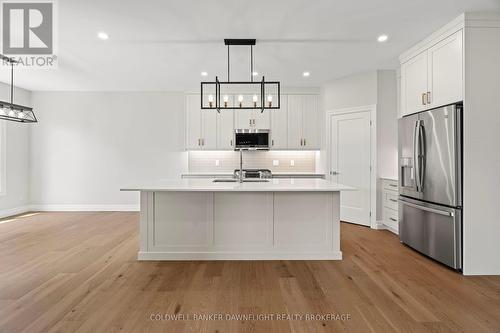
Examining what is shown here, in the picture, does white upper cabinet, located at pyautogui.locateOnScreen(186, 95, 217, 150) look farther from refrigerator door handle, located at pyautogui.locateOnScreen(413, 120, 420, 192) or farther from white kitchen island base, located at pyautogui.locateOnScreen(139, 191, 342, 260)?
refrigerator door handle, located at pyautogui.locateOnScreen(413, 120, 420, 192)

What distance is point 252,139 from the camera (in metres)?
6.00

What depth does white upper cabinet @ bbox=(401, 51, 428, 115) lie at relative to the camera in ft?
11.7

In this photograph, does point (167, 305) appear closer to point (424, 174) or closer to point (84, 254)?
point (84, 254)

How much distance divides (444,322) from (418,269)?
1090 millimetres

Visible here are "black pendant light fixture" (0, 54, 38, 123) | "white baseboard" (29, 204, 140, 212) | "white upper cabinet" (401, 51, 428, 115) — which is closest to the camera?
"white upper cabinet" (401, 51, 428, 115)

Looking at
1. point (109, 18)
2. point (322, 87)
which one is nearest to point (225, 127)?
point (322, 87)

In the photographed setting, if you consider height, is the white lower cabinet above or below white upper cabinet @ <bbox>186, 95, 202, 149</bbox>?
below

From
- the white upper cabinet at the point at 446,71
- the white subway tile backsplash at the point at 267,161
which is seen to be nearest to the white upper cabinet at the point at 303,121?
the white subway tile backsplash at the point at 267,161

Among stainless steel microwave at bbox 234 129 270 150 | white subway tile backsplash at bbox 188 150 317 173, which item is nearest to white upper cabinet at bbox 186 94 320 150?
stainless steel microwave at bbox 234 129 270 150

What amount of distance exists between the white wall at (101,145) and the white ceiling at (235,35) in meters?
0.97

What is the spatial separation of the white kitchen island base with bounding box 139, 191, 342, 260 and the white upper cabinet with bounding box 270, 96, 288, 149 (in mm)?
2847

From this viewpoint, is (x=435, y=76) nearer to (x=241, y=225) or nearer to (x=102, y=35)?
(x=241, y=225)

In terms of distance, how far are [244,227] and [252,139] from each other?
2961 mm

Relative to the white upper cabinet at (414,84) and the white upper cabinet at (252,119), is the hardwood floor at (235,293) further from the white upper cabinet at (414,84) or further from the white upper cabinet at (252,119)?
the white upper cabinet at (252,119)
